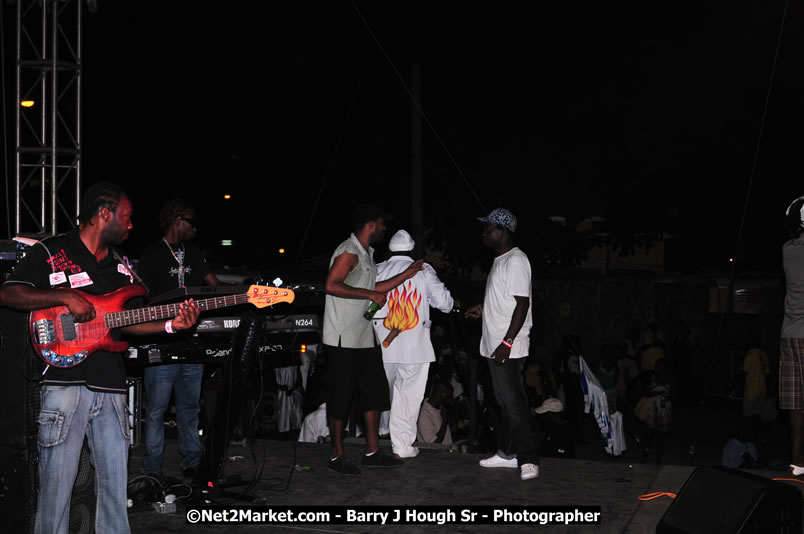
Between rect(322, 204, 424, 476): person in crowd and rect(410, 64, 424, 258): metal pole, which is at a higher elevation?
rect(410, 64, 424, 258): metal pole

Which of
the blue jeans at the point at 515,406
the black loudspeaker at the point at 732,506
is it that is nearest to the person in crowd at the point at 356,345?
the blue jeans at the point at 515,406

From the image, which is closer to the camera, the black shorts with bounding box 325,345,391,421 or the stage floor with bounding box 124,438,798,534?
the stage floor with bounding box 124,438,798,534

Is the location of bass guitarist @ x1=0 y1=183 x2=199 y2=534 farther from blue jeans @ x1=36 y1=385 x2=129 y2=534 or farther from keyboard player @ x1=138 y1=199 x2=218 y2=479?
keyboard player @ x1=138 y1=199 x2=218 y2=479

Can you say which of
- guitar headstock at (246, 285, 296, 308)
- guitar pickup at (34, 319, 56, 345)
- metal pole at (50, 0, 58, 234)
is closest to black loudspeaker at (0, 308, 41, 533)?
guitar pickup at (34, 319, 56, 345)

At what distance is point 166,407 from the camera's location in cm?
592

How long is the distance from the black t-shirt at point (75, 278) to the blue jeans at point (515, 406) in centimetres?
298

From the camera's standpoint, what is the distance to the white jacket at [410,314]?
264 inches

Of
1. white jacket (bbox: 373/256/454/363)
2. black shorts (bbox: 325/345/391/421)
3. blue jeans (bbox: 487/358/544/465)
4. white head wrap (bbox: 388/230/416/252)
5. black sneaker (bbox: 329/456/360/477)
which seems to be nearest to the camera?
blue jeans (bbox: 487/358/544/465)

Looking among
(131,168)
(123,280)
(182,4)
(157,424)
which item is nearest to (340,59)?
(182,4)

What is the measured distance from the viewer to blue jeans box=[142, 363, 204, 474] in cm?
569

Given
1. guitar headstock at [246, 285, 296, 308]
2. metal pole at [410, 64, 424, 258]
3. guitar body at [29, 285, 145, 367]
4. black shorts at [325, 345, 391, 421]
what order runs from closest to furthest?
guitar body at [29, 285, 145, 367], guitar headstock at [246, 285, 296, 308], black shorts at [325, 345, 391, 421], metal pole at [410, 64, 424, 258]

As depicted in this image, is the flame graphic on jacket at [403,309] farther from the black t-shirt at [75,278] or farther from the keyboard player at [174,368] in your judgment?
the black t-shirt at [75,278]

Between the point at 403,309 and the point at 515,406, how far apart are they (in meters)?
1.36

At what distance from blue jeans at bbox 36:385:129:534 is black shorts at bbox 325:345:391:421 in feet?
7.69
